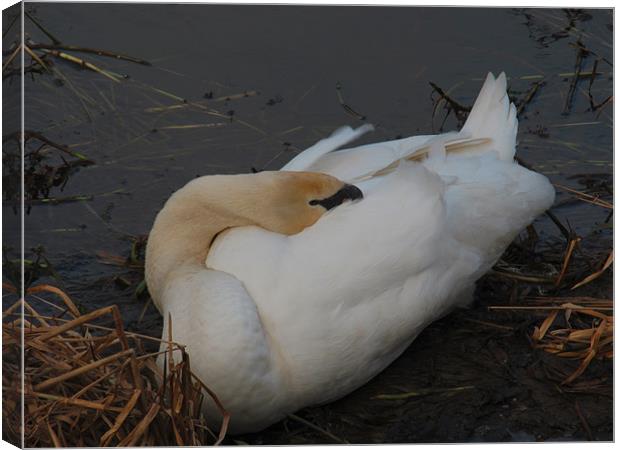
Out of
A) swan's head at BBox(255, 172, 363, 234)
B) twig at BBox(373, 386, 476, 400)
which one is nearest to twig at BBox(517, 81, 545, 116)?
swan's head at BBox(255, 172, 363, 234)

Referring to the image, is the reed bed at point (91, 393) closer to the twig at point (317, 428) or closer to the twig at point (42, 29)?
the twig at point (317, 428)

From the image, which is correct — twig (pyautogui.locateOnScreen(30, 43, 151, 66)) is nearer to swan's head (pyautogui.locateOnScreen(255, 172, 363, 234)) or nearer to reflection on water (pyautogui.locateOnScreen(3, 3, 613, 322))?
reflection on water (pyautogui.locateOnScreen(3, 3, 613, 322))

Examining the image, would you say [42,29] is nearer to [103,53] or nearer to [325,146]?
[103,53]

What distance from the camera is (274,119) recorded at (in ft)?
18.0

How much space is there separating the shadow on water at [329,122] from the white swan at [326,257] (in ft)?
0.38

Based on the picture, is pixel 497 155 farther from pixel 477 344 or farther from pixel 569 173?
pixel 477 344

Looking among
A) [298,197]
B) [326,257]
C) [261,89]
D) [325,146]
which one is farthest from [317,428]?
[261,89]

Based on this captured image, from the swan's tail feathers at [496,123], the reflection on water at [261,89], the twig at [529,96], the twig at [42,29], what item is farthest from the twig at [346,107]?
the twig at [42,29]

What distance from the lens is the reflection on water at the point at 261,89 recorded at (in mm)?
5156

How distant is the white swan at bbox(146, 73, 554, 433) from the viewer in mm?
4949

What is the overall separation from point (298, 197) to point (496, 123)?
898 mm

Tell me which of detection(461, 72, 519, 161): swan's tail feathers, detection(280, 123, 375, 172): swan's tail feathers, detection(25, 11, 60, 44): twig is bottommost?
detection(280, 123, 375, 172): swan's tail feathers

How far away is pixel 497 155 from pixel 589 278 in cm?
57

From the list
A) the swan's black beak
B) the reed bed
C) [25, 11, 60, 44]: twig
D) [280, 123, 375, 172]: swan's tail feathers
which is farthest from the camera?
[280, 123, 375, 172]: swan's tail feathers
